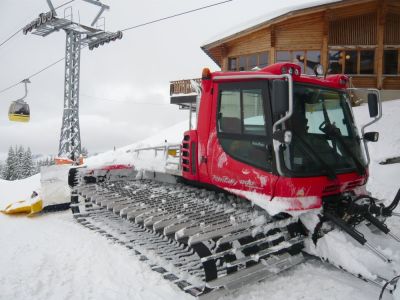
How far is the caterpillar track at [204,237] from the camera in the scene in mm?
3291

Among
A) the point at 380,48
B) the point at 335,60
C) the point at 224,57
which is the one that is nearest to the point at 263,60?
the point at 224,57

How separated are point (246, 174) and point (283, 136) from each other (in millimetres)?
715

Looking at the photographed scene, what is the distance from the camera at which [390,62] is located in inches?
692


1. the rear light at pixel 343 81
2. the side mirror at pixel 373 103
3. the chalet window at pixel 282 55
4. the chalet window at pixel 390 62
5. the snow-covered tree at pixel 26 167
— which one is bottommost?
the snow-covered tree at pixel 26 167

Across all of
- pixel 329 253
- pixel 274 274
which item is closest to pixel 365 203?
pixel 329 253

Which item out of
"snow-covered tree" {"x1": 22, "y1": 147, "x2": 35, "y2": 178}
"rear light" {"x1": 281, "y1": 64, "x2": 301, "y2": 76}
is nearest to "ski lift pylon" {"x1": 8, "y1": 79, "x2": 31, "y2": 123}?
"rear light" {"x1": 281, "y1": 64, "x2": 301, "y2": 76}

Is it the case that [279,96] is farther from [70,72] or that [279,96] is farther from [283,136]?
[70,72]

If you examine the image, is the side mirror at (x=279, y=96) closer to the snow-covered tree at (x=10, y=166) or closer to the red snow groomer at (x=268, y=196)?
the red snow groomer at (x=268, y=196)

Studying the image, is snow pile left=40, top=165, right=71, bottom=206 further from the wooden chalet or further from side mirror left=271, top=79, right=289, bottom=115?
the wooden chalet

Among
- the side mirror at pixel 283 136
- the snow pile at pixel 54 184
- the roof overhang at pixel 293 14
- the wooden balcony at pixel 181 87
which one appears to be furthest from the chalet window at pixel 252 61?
the side mirror at pixel 283 136

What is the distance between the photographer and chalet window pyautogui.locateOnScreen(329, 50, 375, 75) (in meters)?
17.7

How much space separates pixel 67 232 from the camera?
18.7 feet

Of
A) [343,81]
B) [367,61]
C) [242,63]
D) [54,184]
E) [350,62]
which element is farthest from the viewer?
[242,63]

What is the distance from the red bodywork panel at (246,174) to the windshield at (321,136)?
123mm
